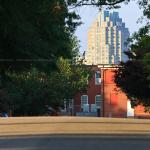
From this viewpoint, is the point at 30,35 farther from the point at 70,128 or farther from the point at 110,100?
the point at 110,100

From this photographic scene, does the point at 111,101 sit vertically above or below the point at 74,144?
above

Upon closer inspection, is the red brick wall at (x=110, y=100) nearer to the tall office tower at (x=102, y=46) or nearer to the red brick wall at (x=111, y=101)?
the red brick wall at (x=111, y=101)

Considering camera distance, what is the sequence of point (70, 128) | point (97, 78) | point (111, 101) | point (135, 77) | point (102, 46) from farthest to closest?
point (102, 46)
point (97, 78)
point (111, 101)
point (135, 77)
point (70, 128)

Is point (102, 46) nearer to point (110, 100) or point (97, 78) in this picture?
point (97, 78)

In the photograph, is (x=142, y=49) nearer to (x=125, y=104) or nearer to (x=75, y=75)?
(x=75, y=75)

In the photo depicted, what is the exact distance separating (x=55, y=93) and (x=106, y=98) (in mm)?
21940

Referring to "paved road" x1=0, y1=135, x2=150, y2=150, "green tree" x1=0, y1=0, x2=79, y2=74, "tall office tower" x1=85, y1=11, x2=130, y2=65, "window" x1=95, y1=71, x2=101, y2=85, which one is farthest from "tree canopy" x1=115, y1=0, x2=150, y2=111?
"tall office tower" x1=85, y1=11, x2=130, y2=65

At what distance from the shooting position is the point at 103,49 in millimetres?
134875

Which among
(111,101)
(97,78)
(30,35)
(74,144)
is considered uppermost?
Result: (97,78)

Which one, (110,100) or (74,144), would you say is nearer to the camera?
(74,144)

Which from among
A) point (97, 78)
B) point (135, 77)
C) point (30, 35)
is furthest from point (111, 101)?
point (30, 35)

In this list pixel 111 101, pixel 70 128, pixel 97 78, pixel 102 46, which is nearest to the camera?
pixel 70 128

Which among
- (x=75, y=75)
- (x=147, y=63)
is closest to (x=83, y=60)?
(x=75, y=75)

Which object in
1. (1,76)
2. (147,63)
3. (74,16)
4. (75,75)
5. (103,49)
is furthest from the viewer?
(103,49)
